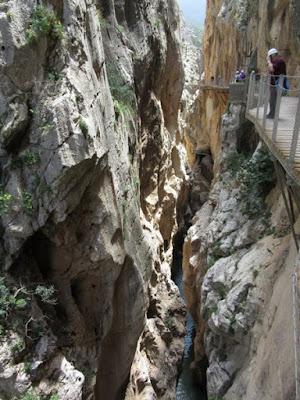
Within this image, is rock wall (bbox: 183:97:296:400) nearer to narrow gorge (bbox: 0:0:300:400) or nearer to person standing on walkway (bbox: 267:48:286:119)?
narrow gorge (bbox: 0:0:300:400)

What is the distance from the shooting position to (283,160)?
609 cm

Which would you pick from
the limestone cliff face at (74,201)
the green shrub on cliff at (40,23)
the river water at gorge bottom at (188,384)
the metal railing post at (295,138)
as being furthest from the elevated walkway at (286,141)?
the river water at gorge bottom at (188,384)

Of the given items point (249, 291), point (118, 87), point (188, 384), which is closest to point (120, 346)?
point (249, 291)

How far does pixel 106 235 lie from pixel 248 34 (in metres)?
14.4

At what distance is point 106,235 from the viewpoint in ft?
29.1

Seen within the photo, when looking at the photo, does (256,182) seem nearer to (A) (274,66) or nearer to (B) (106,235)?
(A) (274,66)

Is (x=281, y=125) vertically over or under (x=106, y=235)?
over

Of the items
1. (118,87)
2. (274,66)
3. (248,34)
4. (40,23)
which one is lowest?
(118,87)

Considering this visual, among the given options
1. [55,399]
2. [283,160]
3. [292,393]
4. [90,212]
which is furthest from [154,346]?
[283,160]

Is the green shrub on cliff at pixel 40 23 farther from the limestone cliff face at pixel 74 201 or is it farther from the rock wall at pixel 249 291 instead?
the rock wall at pixel 249 291

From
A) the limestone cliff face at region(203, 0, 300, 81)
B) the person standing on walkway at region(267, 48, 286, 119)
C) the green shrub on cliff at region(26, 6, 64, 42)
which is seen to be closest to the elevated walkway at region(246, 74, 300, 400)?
the person standing on walkway at region(267, 48, 286, 119)

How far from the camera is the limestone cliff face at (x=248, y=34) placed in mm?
12364

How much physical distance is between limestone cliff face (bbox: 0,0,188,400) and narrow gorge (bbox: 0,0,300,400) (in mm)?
33

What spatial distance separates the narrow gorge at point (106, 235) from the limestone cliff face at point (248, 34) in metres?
0.10
